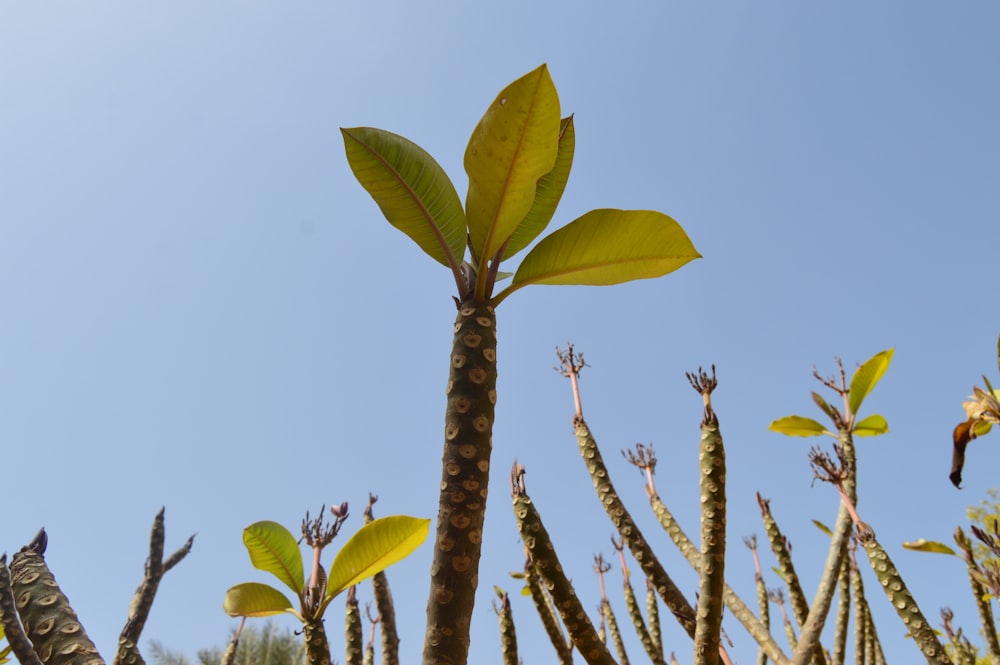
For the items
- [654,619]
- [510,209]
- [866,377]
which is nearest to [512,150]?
[510,209]

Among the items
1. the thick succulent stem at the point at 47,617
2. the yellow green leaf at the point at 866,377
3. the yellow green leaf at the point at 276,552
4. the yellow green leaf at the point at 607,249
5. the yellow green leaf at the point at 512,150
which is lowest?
the thick succulent stem at the point at 47,617

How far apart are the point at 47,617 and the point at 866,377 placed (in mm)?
5808

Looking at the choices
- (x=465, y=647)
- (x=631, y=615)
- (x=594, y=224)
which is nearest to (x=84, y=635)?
(x=465, y=647)

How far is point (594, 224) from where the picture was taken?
238 cm

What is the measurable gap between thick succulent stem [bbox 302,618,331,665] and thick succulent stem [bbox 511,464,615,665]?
1.11 metres

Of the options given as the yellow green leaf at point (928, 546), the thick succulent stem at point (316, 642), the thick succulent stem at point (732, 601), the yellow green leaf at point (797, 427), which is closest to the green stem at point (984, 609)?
the yellow green leaf at point (928, 546)

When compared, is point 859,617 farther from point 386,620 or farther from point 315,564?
point 315,564

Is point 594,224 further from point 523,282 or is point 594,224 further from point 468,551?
point 468,551

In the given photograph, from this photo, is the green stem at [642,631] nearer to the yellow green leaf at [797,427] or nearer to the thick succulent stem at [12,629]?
the yellow green leaf at [797,427]

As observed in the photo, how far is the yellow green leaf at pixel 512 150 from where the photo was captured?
211cm

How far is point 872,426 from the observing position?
217 inches

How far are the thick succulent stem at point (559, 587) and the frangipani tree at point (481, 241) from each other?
1311mm

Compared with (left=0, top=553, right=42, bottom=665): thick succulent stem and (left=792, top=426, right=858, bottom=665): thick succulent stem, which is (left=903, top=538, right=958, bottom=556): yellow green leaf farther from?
(left=0, top=553, right=42, bottom=665): thick succulent stem

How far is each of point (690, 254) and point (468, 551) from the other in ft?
4.44
